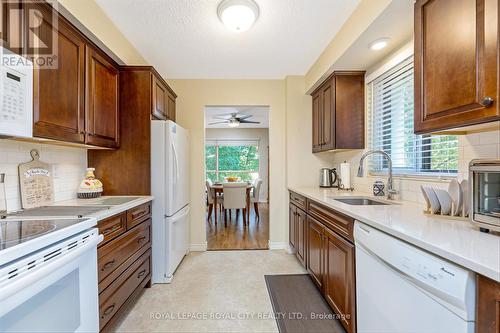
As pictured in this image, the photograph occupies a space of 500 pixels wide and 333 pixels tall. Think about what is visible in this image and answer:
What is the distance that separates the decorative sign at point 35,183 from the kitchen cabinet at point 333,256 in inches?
84.2

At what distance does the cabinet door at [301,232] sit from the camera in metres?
2.58

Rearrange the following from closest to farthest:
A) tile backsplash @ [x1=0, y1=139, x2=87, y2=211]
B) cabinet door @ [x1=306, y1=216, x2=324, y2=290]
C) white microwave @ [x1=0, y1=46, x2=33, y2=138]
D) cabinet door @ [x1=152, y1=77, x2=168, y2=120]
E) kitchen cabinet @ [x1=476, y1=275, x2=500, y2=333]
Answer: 1. kitchen cabinet @ [x1=476, y1=275, x2=500, y2=333]
2. white microwave @ [x1=0, y1=46, x2=33, y2=138]
3. tile backsplash @ [x1=0, y1=139, x2=87, y2=211]
4. cabinet door @ [x1=306, y1=216, x2=324, y2=290]
5. cabinet door @ [x1=152, y1=77, x2=168, y2=120]

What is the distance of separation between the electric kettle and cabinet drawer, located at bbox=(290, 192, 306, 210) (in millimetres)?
441

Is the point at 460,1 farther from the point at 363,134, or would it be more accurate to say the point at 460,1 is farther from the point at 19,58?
the point at 19,58

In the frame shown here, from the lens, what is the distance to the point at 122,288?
1.79 metres

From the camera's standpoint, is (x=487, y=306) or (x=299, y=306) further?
(x=299, y=306)

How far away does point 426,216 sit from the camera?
53.6 inches

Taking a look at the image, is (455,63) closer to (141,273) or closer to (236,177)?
(141,273)

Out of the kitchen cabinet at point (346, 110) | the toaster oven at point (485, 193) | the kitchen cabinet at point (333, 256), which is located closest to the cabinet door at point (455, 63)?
the toaster oven at point (485, 193)

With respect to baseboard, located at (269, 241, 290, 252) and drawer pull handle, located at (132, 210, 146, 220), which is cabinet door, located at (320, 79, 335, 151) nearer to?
baseboard, located at (269, 241, 290, 252)

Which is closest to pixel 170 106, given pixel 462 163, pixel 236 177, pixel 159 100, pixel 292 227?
pixel 159 100

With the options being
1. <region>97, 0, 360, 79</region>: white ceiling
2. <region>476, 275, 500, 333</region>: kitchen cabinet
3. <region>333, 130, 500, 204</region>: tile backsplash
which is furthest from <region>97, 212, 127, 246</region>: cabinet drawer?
<region>333, 130, 500, 204</region>: tile backsplash

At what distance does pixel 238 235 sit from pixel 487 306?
361 centimetres

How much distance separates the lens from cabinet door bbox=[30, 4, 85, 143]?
4.49 ft
